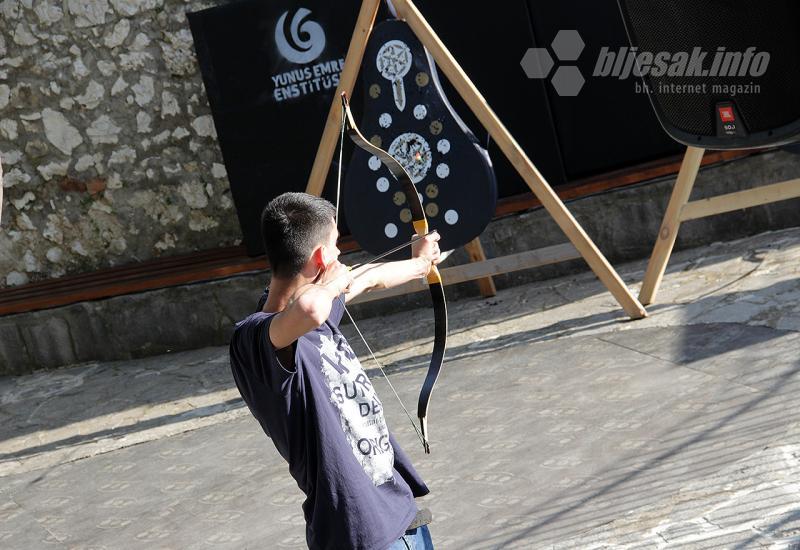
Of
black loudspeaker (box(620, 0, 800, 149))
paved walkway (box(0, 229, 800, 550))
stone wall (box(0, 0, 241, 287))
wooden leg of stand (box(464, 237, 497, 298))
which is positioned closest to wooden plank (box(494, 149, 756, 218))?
wooden leg of stand (box(464, 237, 497, 298))

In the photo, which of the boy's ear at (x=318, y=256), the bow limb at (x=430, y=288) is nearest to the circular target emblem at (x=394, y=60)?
the bow limb at (x=430, y=288)

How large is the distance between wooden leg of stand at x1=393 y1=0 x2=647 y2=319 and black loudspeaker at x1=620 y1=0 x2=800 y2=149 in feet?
6.26

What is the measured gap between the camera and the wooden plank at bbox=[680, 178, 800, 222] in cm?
456

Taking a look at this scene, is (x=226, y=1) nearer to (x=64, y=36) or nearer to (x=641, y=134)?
(x=64, y=36)

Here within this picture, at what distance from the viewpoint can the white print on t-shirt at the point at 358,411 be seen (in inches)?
93.4

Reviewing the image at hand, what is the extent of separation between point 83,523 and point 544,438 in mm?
1742

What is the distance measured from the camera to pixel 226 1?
20.9ft

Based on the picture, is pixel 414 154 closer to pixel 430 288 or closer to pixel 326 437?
pixel 430 288

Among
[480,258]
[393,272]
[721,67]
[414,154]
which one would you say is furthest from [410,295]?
[721,67]

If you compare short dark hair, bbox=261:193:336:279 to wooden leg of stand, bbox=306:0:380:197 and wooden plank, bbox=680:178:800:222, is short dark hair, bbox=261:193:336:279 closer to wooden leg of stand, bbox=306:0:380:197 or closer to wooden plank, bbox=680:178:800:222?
wooden leg of stand, bbox=306:0:380:197

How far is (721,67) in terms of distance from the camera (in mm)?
2584

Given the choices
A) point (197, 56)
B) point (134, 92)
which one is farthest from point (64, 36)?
point (197, 56)

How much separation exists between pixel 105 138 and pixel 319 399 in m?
4.57

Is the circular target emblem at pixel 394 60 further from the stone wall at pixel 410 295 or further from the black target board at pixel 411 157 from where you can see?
the stone wall at pixel 410 295
